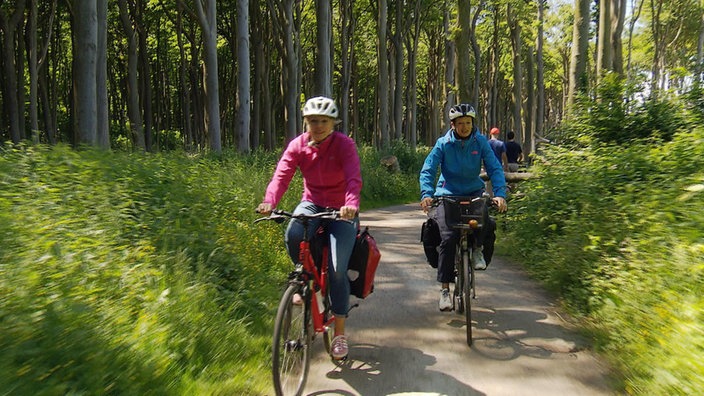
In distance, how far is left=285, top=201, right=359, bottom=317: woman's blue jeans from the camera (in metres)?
4.23

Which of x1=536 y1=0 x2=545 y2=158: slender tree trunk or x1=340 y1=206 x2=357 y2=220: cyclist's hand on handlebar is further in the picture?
x1=536 y1=0 x2=545 y2=158: slender tree trunk

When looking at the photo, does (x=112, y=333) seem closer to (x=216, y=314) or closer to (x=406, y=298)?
(x=216, y=314)

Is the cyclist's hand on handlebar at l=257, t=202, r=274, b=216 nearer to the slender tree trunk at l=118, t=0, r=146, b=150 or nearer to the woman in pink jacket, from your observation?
the woman in pink jacket

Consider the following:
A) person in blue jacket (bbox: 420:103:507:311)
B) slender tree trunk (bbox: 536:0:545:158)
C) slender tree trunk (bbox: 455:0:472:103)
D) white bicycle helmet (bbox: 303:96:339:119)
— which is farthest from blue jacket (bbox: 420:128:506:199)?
slender tree trunk (bbox: 536:0:545:158)

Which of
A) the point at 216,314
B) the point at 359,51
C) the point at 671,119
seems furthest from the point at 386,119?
the point at 216,314

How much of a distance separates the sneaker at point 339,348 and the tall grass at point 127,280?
56cm

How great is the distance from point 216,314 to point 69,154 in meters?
2.59

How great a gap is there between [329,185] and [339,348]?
52.4 inches

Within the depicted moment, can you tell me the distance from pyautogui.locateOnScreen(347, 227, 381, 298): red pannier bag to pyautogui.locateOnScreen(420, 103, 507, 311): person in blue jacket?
1150mm

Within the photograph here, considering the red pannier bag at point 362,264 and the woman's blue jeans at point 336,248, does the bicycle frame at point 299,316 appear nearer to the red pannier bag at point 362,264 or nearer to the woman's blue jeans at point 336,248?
the woman's blue jeans at point 336,248

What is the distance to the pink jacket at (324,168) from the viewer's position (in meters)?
4.48

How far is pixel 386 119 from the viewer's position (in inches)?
943

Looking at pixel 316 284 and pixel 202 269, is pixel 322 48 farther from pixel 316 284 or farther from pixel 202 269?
pixel 316 284

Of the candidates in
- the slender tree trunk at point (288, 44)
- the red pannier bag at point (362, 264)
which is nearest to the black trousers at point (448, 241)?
the red pannier bag at point (362, 264)
